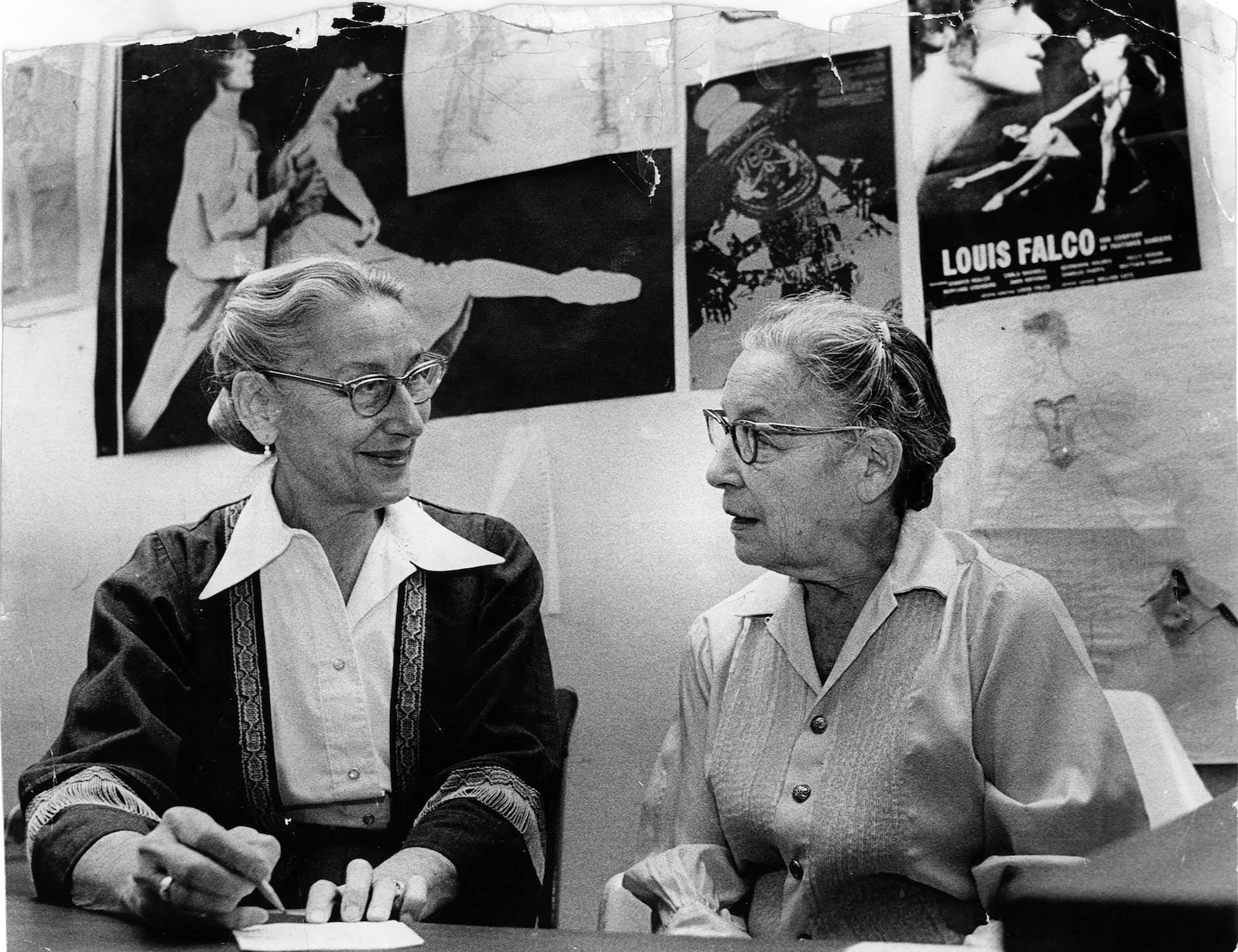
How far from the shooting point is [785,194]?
2.10 meters

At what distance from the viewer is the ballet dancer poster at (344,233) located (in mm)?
2182

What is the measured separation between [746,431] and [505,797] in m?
0.68

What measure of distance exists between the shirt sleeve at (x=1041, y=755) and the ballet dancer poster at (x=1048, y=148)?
0.52 m

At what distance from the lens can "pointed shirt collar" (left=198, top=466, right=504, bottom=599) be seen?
2.23m

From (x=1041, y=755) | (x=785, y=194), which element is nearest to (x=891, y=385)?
(x=785, y=194)

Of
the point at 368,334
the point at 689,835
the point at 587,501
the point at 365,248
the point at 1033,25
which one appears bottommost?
the point at 689,835

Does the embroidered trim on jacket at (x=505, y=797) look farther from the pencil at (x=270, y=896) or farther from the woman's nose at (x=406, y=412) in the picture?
the woman's nose at (x=406, y=412)

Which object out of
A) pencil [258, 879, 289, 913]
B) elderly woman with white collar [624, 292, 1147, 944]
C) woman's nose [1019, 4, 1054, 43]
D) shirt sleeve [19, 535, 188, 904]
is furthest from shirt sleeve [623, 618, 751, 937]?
woman's nose [1019, 4, 1054, 43]

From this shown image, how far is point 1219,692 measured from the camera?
1.90 m

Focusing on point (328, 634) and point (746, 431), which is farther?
point (328, 634)

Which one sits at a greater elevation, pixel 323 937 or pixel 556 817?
pixel 556 817

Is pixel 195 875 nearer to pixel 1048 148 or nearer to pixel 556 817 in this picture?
pixel 556 817

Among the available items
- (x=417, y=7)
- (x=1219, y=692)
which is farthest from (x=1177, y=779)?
(x=417, y=7)

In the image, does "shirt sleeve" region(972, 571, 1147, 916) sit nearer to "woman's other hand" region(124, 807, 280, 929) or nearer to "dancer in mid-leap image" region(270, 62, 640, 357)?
"dancer in mid-leap image" region(270, 62, 640, 357)
